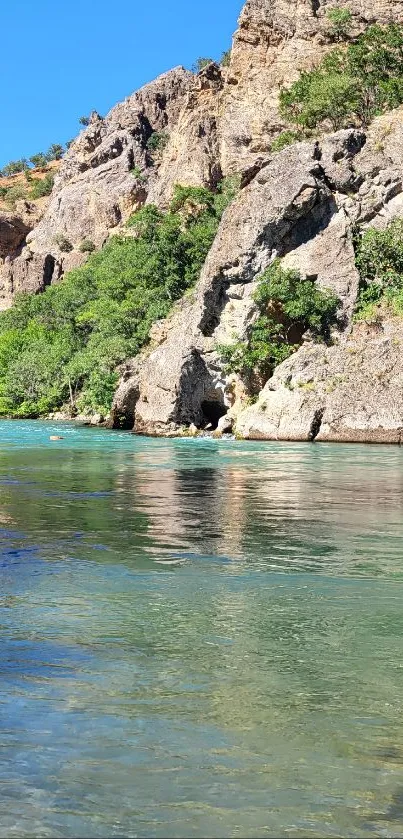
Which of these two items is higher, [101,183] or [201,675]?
[101,183]

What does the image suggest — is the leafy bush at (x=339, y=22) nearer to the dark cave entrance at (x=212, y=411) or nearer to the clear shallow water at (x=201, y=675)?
the dark cave entrance at (x=212, y=411)

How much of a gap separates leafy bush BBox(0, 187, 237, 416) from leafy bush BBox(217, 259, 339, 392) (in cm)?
1267

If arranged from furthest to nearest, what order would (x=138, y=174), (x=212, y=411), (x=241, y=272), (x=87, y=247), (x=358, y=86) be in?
1. (x=87, y=247)
2. (x=138, y=174)
3. (x=358, y=86)
4. (x=212, y=411)
5. (x=241, y=272)

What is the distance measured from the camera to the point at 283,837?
4.04 m

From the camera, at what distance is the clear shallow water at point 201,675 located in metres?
4.35

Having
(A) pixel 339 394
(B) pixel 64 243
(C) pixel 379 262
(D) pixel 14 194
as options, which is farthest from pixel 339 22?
(D) pixel 14 194

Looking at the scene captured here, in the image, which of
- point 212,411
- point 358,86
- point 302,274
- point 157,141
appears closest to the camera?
point 302,274

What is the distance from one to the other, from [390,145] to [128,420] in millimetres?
22323

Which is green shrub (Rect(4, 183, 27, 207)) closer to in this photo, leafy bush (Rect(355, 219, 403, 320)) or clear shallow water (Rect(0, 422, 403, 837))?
leafy bush (Rect(355, 219, 403, 320))

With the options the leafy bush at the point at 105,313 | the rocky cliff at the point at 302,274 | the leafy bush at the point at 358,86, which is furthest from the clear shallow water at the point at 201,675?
the leafy bush at the point at 358,86

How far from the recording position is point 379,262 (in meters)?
47.8

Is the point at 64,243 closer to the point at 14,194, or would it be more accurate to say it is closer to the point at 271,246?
the point at 14,194

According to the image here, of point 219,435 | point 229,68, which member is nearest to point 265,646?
point 219,435

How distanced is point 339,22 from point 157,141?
1354 inches
